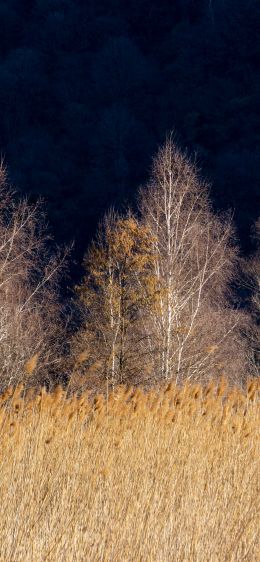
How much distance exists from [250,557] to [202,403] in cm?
172

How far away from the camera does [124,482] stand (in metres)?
5.45

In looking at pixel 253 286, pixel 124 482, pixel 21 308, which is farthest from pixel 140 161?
pixel 124 482

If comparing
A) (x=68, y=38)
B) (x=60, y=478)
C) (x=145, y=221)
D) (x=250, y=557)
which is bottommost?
(x=250, y=557)

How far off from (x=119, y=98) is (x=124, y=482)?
70764 millimetres

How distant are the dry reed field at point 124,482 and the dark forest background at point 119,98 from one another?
49075mm

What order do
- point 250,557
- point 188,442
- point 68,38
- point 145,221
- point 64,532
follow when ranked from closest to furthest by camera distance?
point 64,532 < point 250,557 < point 188,442 < point 145,221 < point 68,38

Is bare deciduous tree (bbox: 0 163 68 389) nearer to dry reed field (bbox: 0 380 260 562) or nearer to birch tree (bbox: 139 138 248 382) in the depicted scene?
birch tree (bbox: 139 138 248 382)

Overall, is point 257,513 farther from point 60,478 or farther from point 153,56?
point 153,56

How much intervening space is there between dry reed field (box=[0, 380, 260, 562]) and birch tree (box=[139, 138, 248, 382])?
16003 mm

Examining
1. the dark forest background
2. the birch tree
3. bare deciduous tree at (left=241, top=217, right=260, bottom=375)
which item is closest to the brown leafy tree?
the birch tree

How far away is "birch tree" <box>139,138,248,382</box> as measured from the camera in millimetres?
23281

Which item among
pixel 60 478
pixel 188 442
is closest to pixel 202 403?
pixel 188 442

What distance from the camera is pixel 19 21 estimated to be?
283 ft

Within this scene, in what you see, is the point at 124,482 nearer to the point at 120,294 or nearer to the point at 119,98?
the point at 120,294
